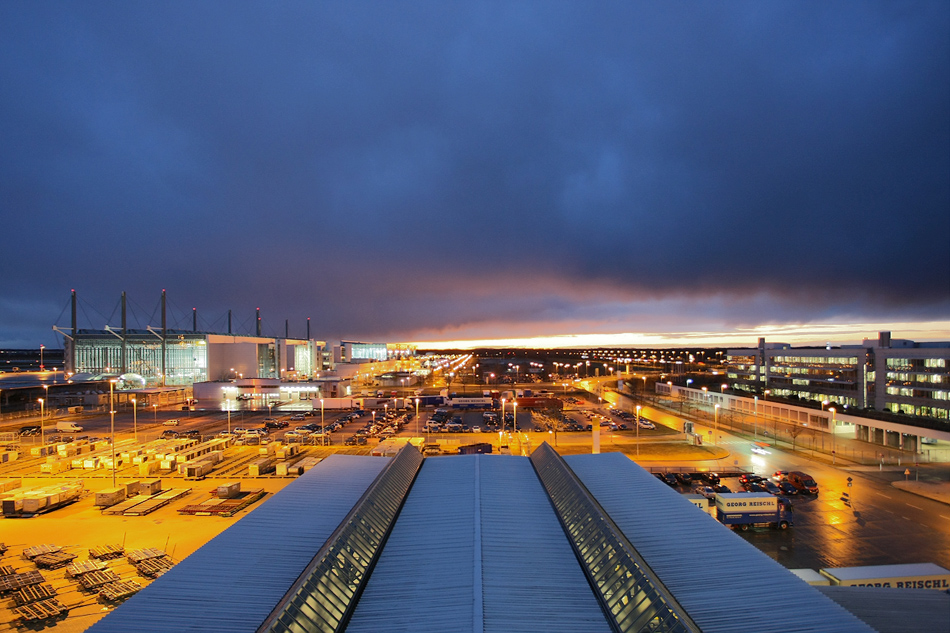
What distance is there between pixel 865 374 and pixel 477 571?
56.1 m

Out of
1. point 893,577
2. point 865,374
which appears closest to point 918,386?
point 865,374

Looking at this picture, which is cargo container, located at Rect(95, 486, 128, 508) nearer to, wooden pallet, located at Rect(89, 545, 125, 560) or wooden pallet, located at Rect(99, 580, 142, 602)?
wooden pallet, located at Rect(89, 545, 125, 560)

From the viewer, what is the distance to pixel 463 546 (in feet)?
35.1

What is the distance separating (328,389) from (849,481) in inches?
2390

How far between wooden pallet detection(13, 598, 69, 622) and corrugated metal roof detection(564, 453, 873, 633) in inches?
679

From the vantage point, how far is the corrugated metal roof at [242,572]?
8383 mm

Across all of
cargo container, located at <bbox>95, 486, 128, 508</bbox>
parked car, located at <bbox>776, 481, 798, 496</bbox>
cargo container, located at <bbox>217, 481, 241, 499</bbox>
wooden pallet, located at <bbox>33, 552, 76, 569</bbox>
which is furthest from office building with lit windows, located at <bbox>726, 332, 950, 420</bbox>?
cargo container, located at <bbox>95, 486, 128, 508</bbox>

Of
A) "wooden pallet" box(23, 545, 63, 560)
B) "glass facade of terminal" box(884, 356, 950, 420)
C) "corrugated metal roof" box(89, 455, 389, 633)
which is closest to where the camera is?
"corrugated metal roof" box(89, 455, 389, 633)

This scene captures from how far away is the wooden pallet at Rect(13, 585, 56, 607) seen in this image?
14.0m

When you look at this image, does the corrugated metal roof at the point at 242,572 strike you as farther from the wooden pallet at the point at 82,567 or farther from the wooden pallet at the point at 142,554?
the wooden pallet at the point at 82,567

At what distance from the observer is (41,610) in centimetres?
1341

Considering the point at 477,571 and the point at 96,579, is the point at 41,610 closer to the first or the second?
the point at 96,579

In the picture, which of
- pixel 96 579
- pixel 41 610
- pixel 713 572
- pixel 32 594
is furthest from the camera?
pixel 96 579

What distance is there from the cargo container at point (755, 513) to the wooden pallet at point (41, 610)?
25236 millimetres
